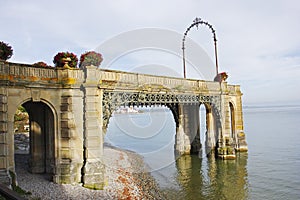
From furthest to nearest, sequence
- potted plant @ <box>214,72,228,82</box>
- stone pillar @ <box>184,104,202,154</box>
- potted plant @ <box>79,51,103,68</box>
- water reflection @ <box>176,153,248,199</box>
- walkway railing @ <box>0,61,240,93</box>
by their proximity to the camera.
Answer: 1. stone pillar @ <box>184,104,202,154</box>
2. potted plant @ <box>214,72,228,82</box>
3. water reflection @ <box>176,153,248,199</box>
4. potted plant @ <box>79,51,103,68</box>
5. walkway railing @ <box>0,61,240,93</box>

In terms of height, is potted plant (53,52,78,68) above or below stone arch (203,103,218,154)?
above

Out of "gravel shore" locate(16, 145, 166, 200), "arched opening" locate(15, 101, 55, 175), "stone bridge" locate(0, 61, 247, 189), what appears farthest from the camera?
"arched opening" locate(15, 101, 55, 175)

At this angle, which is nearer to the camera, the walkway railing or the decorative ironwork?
the walkway railing

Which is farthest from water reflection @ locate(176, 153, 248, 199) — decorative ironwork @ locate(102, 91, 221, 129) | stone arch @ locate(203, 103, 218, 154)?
decorative ironwork @ locate(102, 91, 221, 129)

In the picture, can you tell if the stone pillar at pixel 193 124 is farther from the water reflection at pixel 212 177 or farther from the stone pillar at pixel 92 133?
the stone pillar at pixel 92 133

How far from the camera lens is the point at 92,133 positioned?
1634cm

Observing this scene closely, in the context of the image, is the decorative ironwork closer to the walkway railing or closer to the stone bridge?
the stone bridge

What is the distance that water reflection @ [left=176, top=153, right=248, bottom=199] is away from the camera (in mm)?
18547

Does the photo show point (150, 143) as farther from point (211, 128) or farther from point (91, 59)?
point (91, 59)

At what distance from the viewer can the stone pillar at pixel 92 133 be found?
16.1m

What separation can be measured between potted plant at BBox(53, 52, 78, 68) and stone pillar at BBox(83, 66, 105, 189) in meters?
1.36


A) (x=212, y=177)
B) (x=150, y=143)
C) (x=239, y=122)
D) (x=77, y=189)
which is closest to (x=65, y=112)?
(x=77, y=189)

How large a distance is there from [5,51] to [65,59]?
341cm

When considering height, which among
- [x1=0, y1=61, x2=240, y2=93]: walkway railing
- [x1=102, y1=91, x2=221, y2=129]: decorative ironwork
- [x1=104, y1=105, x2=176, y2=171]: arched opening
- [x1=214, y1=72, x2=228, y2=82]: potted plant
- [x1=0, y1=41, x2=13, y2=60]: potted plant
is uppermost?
[x1=214, y1=72, x2=228, y2=82]: potted plant
